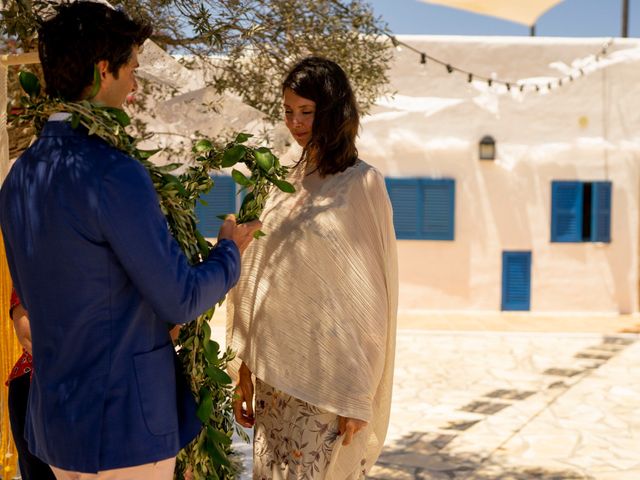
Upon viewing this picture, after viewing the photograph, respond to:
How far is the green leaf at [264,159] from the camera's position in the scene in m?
2.15

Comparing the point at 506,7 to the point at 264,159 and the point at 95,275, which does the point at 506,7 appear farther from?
the point at 95,275

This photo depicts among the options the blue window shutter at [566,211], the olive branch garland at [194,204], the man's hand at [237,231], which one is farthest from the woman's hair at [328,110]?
the blue window shutter at [566,211]

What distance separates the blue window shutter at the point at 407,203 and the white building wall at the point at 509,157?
0.47 ft

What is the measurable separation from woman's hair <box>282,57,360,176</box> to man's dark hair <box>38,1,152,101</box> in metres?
0.89

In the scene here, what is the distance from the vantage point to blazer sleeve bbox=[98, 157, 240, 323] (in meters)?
1.42

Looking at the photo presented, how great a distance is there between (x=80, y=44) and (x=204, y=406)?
2.65ft

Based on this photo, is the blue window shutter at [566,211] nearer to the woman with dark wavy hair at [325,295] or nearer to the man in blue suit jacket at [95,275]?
the woman with dark wavy hair at [325,295]

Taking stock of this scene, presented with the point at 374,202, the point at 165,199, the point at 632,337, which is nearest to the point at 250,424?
the point at 374,202

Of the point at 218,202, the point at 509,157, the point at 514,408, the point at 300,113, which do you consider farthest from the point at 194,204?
the point at 509,157

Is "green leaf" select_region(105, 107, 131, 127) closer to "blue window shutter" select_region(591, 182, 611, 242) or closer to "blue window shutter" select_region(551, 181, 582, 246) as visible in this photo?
"blue window shutter" select_region(551, 181, 582, 246)

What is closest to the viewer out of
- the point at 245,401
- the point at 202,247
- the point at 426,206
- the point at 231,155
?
the point at 202,247

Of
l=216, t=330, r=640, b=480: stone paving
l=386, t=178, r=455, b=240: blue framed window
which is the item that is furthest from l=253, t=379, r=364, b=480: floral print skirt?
l=386, t=178, r=455, b=240: blue framed window

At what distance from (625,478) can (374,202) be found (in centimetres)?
303

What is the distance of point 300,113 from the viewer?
7.94 feet
